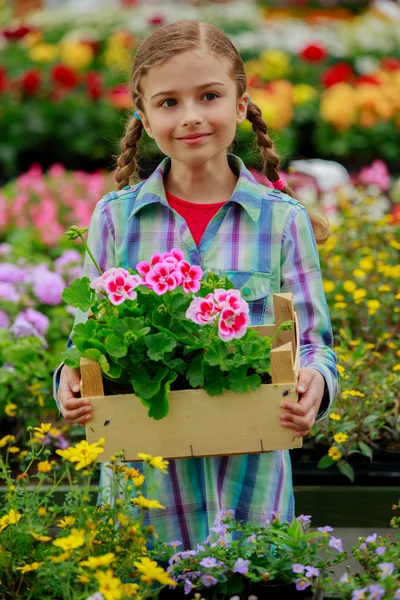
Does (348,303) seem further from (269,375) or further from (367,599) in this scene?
(367,599)

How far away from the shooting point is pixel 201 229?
2289mm

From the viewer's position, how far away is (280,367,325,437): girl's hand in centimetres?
191

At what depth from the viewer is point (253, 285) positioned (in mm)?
2230

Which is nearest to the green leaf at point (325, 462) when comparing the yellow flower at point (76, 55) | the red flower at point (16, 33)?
the red flower at point (16, 33)

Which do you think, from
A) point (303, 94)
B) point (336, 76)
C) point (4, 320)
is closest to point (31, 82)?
point (303, 94)

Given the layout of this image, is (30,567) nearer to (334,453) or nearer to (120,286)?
(120,286)

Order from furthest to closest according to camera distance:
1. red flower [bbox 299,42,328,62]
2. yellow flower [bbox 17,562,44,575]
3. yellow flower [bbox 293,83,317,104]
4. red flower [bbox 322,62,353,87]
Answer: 1. red flower [bbox 299,42,328,62]
2. red flower [bbox 322,62,353,87]
3. yellow flower [bbox 293,83,317,104]
4. yellow flower [bbox 17,562,44,575]

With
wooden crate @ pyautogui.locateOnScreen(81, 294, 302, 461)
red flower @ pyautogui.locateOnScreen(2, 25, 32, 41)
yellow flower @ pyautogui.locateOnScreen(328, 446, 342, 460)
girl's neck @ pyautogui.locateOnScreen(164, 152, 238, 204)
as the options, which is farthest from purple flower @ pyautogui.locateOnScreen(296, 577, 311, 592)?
red flower @ pyautogui.locateOnScreen(2, 25, 32, 41)

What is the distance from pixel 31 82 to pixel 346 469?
6598mm

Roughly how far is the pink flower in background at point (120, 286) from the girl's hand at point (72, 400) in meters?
0.20

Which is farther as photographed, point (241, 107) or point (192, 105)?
point (241, 107)

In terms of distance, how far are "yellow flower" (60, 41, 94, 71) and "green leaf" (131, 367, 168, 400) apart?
8.40 meters

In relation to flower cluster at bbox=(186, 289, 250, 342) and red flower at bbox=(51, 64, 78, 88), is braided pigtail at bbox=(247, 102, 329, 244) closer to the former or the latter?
flower cluster at bbox=(186, 289, 250, 342)

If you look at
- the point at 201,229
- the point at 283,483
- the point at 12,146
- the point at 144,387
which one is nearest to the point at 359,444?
the point at 283,483
